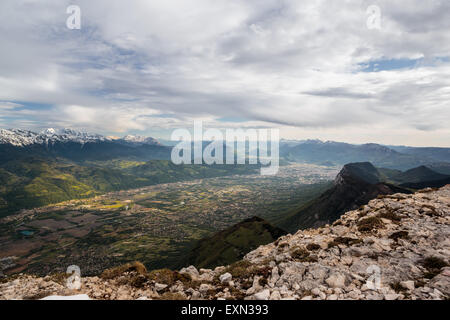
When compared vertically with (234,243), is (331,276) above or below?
above

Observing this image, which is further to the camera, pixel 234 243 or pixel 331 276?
pixel 234 243

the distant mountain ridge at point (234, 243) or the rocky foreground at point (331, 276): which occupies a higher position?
the rocky foreground at point (331, 276)

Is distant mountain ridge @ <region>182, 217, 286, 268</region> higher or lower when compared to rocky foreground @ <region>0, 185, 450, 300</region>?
lower

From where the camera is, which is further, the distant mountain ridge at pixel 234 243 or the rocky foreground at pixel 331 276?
the distant mountain ridge at pixel 234 243

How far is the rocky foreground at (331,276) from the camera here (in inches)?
476

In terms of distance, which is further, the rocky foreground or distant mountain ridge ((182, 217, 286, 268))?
distant mountain ridge ((182, 217, 286, 268))

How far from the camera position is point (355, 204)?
19050cm

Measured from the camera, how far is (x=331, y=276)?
1365 cm

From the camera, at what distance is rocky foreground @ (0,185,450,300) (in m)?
12.1
